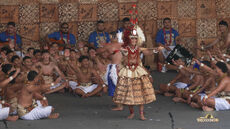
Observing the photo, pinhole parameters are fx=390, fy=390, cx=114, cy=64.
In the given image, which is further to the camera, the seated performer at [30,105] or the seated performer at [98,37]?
the seated performer at [98,37]

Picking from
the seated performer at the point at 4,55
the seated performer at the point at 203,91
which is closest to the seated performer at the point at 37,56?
the seated performer at the point at 4,55

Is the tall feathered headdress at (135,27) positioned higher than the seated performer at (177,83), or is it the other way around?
the tall feathered headdress at (135,27)

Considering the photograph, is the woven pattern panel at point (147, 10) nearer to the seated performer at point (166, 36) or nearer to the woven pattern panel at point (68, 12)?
the seated performer at point (166, 36)

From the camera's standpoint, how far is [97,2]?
34.4 feet

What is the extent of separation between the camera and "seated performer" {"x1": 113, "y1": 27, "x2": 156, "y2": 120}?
225 inches

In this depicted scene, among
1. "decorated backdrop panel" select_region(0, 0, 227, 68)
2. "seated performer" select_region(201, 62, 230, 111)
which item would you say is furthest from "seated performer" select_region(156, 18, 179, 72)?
"seated performer" select_region(201, 62, 230, 111)

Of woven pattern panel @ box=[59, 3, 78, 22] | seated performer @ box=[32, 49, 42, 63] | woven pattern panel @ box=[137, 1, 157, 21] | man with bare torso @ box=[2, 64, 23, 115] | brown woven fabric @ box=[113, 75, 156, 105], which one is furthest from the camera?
woven pattern panel @ box=[137, 1, 157, 21]

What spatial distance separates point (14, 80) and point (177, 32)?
540 cm

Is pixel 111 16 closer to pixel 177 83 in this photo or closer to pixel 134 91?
pixel 177 83

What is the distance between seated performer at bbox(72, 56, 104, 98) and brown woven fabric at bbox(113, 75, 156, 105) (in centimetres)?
181

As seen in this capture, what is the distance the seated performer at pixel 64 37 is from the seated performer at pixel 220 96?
4623 millimetres

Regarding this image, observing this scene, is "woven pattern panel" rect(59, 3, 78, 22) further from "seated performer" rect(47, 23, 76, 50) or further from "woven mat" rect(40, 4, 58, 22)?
"seated performer" rect(47, 23, 76, 50)

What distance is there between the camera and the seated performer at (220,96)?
6082mm

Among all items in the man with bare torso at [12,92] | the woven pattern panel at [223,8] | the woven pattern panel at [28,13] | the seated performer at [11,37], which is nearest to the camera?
the man with bare torso at [12,92]
